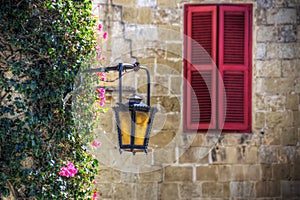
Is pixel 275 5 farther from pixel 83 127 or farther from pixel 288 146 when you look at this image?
pixel 83 127

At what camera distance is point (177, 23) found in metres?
8.70

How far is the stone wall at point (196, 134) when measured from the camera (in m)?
8.59

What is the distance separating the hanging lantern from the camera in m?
5.66

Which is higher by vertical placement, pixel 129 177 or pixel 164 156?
pixel 164 156

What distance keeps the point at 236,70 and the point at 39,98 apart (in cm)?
347

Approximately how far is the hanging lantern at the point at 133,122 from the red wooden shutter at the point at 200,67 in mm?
2887

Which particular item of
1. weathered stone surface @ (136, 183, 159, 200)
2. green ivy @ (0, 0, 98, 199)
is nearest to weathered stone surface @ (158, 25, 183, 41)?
weathered stone surface @ (136, 183, 159, 200)

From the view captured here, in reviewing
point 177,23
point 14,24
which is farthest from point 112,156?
point 14,24

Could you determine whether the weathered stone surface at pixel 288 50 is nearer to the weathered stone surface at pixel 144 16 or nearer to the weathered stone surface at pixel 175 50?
the weathered stone surface at pixel 175 50

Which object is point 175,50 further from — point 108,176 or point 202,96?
point 108,176

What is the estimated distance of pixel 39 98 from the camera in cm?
579

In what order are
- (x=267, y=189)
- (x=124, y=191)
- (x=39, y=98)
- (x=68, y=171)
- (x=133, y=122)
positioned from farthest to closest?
1. (x=267, y=189)
2. (x=124, y=191)
3. (x=68, y=171)
4. (x=39, y=98)
5. (x=133, y=122)

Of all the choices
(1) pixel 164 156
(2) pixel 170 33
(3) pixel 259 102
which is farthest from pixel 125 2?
(3) pixel 259 102

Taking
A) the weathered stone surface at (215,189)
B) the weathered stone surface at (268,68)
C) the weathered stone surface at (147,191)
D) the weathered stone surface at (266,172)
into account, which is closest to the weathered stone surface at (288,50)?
the weathered stone surface at (268,68)
